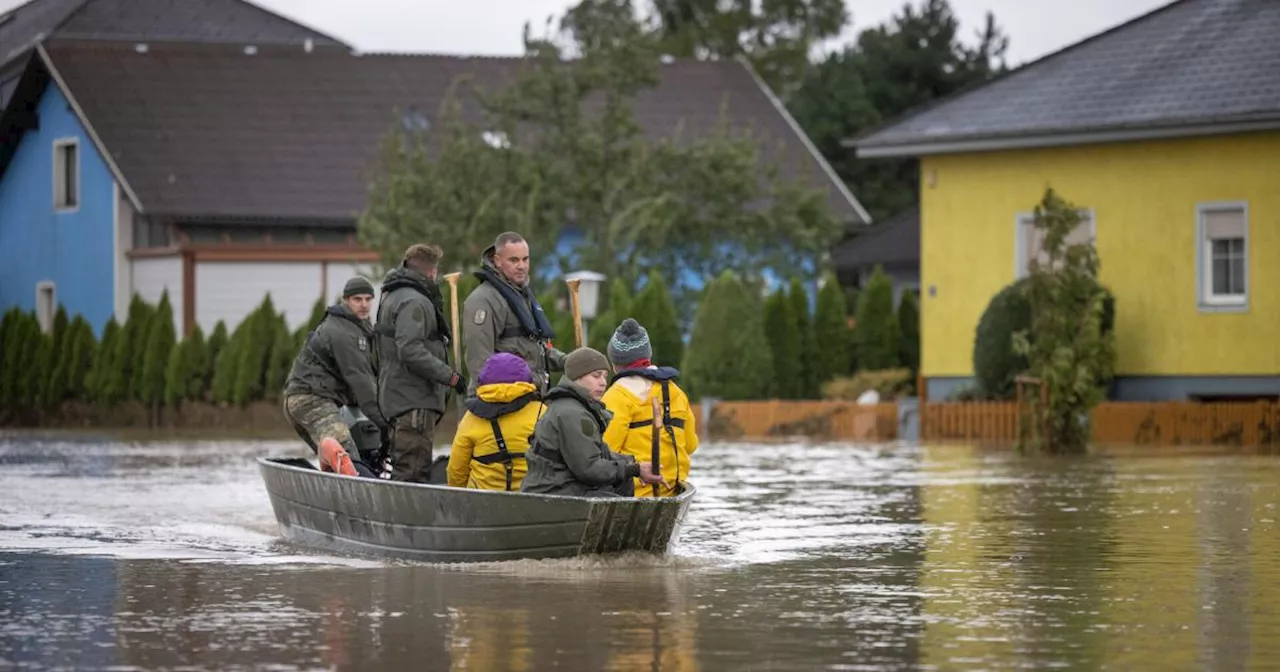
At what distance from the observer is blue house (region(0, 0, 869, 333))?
53.4 metres

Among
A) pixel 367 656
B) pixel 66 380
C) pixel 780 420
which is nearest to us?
pixel 367 656

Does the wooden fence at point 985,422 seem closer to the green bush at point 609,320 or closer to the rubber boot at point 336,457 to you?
the green bush at point 609,320

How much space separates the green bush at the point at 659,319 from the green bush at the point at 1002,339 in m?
7.28

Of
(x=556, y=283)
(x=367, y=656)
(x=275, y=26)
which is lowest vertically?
(x=367, y=656)

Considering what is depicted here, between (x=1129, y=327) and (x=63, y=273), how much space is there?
2878 centimetres

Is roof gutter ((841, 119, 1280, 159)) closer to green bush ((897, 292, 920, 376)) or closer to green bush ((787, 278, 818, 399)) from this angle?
green bush ((787, 278, 818, 399))

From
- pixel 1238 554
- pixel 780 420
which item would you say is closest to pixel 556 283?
pixel 780 420

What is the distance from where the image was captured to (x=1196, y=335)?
3453cm

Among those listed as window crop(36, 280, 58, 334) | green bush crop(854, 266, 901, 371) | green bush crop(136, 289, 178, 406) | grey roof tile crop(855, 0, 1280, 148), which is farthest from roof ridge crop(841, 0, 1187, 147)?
window crop(36, 280, 58, 334)

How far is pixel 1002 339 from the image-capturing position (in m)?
34.3

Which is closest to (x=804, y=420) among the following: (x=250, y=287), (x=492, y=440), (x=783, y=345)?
(x=783, y=345)

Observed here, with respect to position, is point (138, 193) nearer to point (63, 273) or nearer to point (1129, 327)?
point (63, 273)

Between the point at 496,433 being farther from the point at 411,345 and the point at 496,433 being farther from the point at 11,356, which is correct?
the point at 11,356

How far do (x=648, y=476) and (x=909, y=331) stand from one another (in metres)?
30.7
